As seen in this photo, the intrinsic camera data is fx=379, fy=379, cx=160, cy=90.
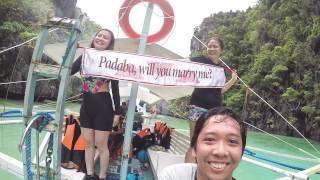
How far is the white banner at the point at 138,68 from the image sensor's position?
7.30 ft

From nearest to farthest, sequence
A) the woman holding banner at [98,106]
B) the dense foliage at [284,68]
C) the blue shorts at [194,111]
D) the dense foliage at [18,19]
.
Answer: the woman holding banner at [98,106] < the blue shorts at [194,111] < the dense foliage at [18,19] < the dense foliage at [284,68]

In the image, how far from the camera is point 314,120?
2239 cm

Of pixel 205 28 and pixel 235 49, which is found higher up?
pixel 205 28

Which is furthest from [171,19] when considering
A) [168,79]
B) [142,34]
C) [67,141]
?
[67,141]

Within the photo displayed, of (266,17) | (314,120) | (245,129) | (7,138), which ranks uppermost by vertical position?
(266,17)

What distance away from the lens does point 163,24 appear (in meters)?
2.74

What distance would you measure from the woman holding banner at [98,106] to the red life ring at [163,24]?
1.39 ft

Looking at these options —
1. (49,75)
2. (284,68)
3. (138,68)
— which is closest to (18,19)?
(284,68)

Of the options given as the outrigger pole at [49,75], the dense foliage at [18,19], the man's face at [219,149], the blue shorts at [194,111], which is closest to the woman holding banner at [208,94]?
the blue shorts at [194,111]

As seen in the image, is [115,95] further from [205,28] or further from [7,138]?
[205,28]

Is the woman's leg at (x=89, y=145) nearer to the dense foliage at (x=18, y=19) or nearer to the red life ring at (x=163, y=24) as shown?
the red life ring at (x=163, y=24)

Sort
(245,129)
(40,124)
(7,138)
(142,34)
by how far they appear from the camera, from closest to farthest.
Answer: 1. (245,129)
2. (40,124)
3. (142,34)
4. (7,138)

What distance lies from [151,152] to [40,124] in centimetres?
215

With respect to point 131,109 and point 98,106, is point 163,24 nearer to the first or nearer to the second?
point 131,109
